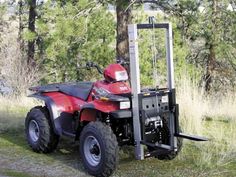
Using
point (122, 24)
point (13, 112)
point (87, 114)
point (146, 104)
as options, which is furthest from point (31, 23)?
point (146, 104)

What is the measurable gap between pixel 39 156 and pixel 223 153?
2654 millimetres

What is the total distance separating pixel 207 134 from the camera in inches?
302

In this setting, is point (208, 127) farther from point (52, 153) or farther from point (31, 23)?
point (31, 23)

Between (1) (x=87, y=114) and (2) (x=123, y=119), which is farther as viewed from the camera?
(1) (x=87, y=114)

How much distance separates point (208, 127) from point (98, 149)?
3020 millimetres

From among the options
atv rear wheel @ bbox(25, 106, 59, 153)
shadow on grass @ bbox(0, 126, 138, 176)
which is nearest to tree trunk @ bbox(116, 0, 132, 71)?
shadow on grass @ bbox(0, 126, 138, 176)

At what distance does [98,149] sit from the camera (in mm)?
5832

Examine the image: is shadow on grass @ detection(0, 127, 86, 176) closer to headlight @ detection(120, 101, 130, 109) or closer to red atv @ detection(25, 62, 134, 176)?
red atv @ detection(25, 62, 134, 176)

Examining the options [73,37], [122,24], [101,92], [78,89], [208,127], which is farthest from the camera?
[73,37]

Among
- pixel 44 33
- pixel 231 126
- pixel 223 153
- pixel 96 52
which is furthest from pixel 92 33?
pixel 223 153

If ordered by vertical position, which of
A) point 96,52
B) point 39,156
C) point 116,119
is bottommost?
point 39,156

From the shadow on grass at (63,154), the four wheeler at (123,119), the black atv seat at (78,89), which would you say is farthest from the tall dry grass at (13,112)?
the four wheeler at (123,119)

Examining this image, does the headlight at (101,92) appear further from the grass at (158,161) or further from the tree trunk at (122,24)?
the tree trunk at (122,24)

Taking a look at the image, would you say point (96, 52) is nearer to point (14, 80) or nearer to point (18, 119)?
point (14, 80)
